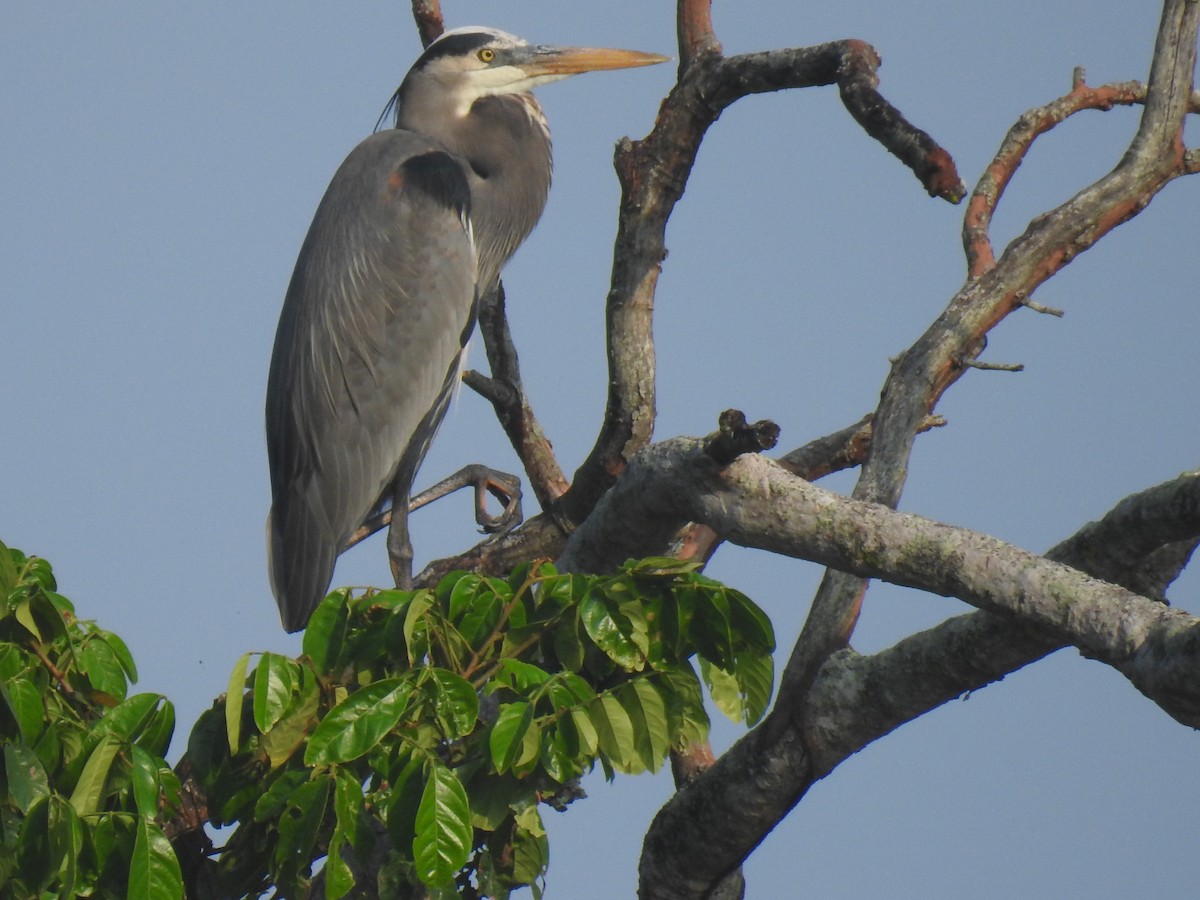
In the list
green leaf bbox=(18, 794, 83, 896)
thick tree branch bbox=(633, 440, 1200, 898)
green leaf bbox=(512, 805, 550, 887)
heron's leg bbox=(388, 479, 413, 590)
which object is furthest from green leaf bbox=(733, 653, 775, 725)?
heron's leg bbox=(388, 479, 413, 590)

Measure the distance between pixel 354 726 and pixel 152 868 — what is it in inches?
12.8

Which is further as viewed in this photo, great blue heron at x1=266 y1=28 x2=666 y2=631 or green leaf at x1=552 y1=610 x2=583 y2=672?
great blue heron at x1=266 y1=28 x2=666 y2=631

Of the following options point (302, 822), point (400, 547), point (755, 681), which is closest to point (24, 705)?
point (302, 822)

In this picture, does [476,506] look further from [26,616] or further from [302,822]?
[302,822]

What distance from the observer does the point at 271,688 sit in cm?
222

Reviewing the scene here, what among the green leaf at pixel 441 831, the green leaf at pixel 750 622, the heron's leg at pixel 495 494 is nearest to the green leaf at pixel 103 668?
the green leaf at pixel 441 831

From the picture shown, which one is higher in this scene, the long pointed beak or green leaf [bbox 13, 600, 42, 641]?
the long pointed beak

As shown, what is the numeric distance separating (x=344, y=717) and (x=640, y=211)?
6.51 feet

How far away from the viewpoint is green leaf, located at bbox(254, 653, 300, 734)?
7.21 ft

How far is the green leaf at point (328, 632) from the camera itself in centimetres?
234

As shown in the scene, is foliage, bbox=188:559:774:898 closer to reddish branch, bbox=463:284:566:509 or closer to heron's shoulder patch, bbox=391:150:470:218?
reddish branch, bbox=463:284:566:509

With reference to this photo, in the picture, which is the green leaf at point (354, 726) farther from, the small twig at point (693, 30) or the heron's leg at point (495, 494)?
the heron's leg at point (495, 494)

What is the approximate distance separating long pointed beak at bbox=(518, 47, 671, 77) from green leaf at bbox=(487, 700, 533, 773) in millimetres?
3734

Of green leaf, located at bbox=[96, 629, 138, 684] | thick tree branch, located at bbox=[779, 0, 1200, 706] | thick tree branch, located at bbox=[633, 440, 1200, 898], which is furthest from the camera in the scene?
thick tree branch, located at bbox=[779, 0, 1200, 706]
